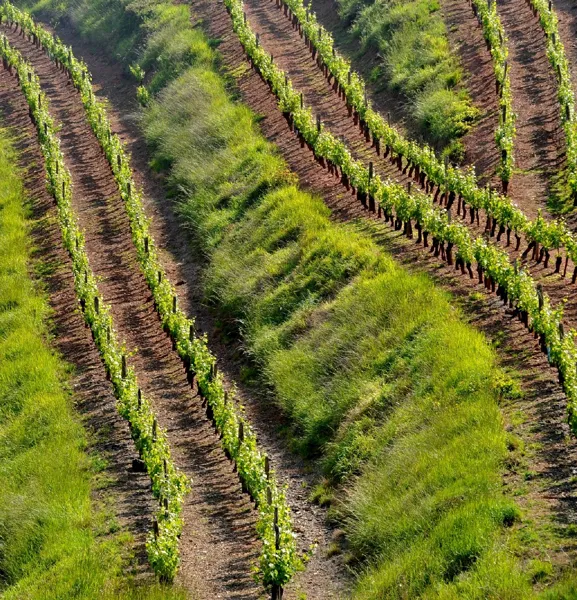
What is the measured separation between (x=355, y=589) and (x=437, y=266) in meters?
10.1

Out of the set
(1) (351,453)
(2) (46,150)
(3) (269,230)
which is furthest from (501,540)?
(2) (46,150)

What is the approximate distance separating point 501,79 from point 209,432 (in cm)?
1696

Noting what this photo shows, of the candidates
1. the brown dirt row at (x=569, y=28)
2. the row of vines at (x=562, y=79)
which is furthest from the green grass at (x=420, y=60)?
the brown dirt row at (x=569, y=28)

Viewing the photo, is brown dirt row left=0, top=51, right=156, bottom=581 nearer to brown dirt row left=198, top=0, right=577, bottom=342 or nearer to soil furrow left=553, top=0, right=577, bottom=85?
brown dirt row left=198, top=0, right=577, bottom=342

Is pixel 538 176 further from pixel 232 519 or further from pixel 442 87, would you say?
pixel 232 519

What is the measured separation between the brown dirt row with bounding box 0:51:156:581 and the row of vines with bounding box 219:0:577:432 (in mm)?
8486

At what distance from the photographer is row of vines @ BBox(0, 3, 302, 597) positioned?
16469 millimetres

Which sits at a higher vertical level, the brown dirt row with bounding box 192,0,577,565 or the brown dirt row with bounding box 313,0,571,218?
the brown dirt row with bounding box 313,0,571,218

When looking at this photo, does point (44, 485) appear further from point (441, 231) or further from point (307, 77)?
point (307, 77)

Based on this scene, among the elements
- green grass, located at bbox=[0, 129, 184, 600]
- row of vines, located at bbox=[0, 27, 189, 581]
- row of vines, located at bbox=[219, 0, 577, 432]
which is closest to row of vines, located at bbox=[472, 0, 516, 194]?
row of vines, located at bbox=[219, 0, 577, 432]

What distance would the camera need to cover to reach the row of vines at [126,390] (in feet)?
56.7

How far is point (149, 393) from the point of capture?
77.8 ft

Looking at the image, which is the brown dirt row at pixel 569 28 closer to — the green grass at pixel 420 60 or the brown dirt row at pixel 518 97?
the brown dirt row at pixel 518 97

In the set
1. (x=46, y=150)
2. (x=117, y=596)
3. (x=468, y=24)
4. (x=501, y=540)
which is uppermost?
(x=468, y=24)
